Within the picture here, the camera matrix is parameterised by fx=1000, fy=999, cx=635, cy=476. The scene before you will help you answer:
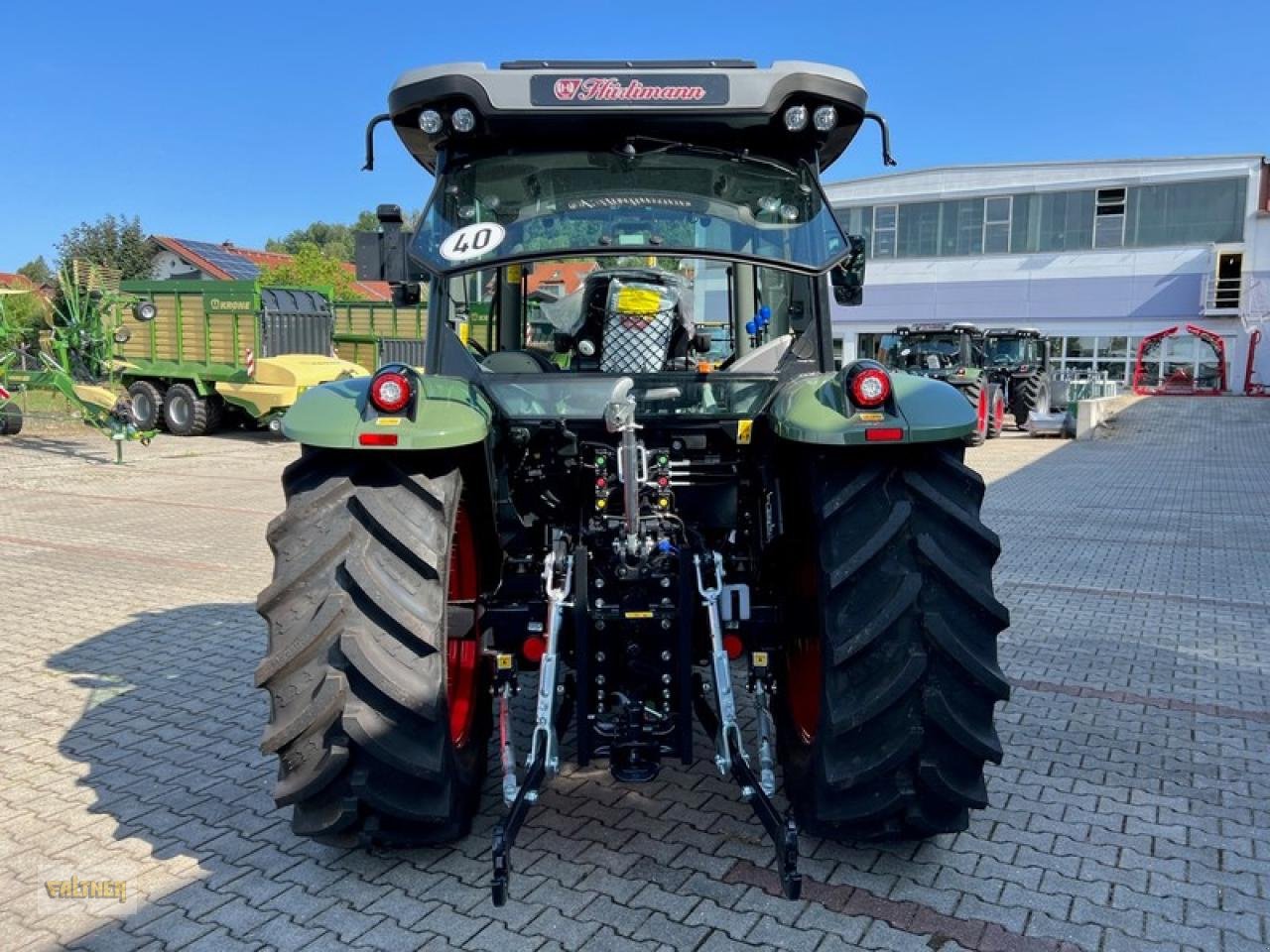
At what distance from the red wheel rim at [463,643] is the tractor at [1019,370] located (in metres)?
19.1

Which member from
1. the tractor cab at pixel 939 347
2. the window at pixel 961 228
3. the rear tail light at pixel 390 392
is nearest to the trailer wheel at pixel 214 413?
the tractor cab at pixel 939 347

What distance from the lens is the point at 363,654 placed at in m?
2.96

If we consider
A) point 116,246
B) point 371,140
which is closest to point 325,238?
point 116,246

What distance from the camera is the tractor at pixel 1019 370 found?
21250 mm

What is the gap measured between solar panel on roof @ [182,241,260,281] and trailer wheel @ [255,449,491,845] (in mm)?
26402

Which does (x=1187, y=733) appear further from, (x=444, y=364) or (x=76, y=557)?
(x=76, y=557)

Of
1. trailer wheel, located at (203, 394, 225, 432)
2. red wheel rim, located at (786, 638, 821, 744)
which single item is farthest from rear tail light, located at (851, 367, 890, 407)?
trailer wheel, located at (203, 394, 225, 432)

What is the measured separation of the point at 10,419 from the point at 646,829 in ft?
57.9

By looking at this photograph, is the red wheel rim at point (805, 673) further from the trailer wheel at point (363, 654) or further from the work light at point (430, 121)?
the work light at point (430, 121)

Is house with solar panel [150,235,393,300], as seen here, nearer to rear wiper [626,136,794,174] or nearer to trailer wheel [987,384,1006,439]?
trailer wheel [987,384,1006,439]

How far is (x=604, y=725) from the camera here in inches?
129

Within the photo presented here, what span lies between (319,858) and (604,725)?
3.50 ft

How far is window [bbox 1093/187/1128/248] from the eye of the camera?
111 ft

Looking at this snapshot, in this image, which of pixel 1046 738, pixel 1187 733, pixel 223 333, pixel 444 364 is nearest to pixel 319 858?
pixel 444 364
